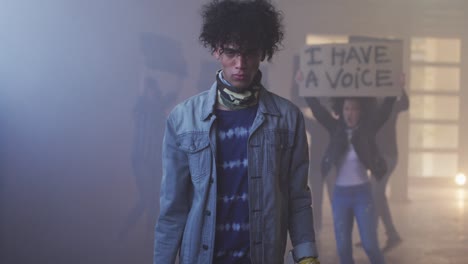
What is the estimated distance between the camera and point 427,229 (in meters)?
2.70

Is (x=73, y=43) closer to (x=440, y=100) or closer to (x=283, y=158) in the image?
(x=283, y=158)

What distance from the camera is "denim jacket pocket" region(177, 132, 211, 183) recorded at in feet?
4.20

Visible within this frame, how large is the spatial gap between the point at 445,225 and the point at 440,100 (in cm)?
69

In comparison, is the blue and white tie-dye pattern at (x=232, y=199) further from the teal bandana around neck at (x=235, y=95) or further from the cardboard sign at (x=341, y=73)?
the cardboard sign at (x=341, y=73)

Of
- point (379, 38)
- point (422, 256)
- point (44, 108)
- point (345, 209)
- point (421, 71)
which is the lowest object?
point (422, 256)

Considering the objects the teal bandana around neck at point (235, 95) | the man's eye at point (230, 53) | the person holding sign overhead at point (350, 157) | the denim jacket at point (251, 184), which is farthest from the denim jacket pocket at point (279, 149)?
the person holding sign overhead at point (350, 157)

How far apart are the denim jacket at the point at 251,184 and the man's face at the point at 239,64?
7 cm

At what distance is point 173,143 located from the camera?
1313 mm

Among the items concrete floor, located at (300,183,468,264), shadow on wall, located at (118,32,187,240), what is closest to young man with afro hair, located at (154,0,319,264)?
shadow on wall, located at (118,32,187,240)

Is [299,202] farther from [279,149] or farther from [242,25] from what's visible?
[242,25]

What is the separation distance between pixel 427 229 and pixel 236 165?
1813mm

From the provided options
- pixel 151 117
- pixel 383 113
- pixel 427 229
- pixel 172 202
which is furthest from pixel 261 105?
pixel 427 229

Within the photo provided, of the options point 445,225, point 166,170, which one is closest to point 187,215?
point 166,170

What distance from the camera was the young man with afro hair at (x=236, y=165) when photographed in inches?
50.1
